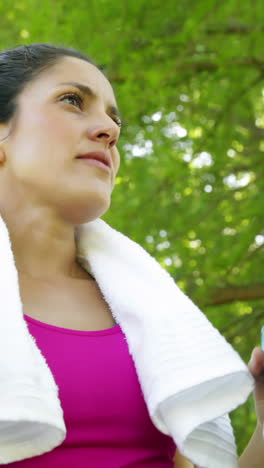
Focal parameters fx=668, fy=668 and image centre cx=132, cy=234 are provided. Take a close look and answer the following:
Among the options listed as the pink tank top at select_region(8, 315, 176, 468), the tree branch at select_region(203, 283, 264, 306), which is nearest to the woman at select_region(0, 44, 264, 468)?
the pink tank top at select_region(8, 315, 176, 468)

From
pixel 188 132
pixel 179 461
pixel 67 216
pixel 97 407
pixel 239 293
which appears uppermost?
pixel 67 216

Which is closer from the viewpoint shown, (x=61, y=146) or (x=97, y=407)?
(x=97, y=407)

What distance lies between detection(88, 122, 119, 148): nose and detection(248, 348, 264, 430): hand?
635 millimetres

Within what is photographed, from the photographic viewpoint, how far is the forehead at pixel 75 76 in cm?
172

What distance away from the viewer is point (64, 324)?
4.81 ft

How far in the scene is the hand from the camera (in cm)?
139

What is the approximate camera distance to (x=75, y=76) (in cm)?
174

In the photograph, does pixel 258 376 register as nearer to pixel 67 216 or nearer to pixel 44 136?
pixel 67 216

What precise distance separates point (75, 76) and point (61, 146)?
248mm

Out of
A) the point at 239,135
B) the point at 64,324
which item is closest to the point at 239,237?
the point at 239,135

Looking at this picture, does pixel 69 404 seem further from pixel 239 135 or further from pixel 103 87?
pixel 239 135

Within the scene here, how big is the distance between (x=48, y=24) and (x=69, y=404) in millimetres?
2946

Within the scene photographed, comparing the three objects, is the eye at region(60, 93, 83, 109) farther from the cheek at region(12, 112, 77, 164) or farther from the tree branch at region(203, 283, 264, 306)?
the tree branch at region(203, 283, 264, 306)

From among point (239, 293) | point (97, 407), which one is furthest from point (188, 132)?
point (97, 407)
